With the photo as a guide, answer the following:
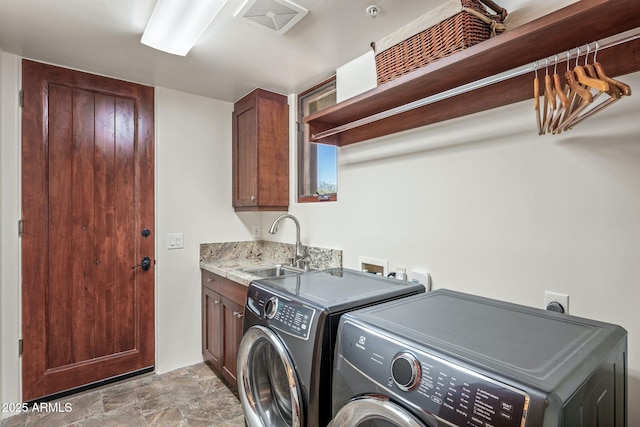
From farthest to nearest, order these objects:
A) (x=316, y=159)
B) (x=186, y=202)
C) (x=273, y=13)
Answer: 1. (x=186, y=202)
2. (x=316, y=159)
3. (x=273, y=13)

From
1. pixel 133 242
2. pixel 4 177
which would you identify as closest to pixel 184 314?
pixel 133 242

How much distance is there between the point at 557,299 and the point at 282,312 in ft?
3.53

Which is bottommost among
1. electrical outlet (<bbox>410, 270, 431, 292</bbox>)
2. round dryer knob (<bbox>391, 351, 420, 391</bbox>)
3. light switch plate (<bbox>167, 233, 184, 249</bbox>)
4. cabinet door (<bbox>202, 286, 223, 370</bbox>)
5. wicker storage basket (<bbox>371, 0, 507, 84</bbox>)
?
cabinet door (<bbox>202, 286, 223, 370</bbox>)

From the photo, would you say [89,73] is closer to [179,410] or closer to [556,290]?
[179,410]

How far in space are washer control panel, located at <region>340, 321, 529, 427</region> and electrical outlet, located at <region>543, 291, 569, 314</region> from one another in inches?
29.3

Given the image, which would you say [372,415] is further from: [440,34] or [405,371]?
[440,34]

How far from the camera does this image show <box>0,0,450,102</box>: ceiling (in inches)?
60.8

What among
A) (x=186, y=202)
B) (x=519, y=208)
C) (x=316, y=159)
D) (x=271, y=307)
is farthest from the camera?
(x=186, y=202)

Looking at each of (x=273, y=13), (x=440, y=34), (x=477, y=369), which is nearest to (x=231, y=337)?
(x=477, y=369)

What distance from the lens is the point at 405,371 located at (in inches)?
32.8

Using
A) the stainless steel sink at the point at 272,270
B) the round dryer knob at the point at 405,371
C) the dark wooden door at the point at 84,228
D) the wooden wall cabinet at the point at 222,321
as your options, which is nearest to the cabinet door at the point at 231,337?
the wooden wall cabinet at the point at 222,321

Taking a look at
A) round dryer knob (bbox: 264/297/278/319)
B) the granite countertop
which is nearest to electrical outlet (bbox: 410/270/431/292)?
the granite countertop

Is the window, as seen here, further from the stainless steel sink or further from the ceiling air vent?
the ceiling air vent

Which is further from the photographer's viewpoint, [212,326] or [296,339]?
[212,326]
